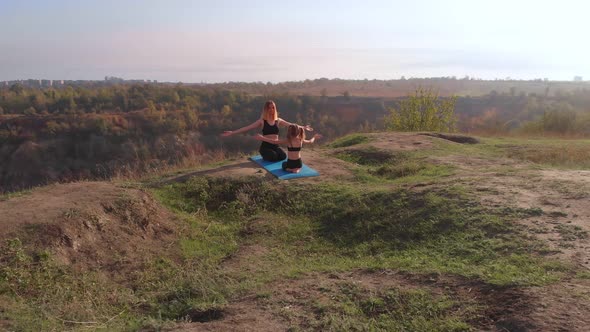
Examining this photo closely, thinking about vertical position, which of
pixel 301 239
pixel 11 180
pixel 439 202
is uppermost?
pixel 439 202

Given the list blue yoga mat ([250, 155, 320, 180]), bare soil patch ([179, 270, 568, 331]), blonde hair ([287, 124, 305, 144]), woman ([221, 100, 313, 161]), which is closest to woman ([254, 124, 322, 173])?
blonde hair ([287, 124, 305, 144])

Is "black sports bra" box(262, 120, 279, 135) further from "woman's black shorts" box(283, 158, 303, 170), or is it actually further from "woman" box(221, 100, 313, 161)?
"woman's black shorts" box(283, 158, 303, 170)

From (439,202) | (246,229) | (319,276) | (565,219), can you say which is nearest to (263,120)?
(246,229)

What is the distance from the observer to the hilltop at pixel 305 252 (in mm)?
3525

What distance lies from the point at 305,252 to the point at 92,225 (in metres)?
2.69

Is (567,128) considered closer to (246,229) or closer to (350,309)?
(246,229)

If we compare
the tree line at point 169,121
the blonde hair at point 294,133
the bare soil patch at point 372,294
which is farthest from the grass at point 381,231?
the tree line at point 169,121

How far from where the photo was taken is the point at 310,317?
3465mm

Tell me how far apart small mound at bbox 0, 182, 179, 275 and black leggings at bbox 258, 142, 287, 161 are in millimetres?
2871

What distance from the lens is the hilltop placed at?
353 cm

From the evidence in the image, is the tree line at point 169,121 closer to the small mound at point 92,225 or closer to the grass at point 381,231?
the grass at point 381,231

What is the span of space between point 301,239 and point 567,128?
1603 cm

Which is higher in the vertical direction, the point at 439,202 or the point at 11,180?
the point at 439,202

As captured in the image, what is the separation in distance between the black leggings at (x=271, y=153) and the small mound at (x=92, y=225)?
287cm
